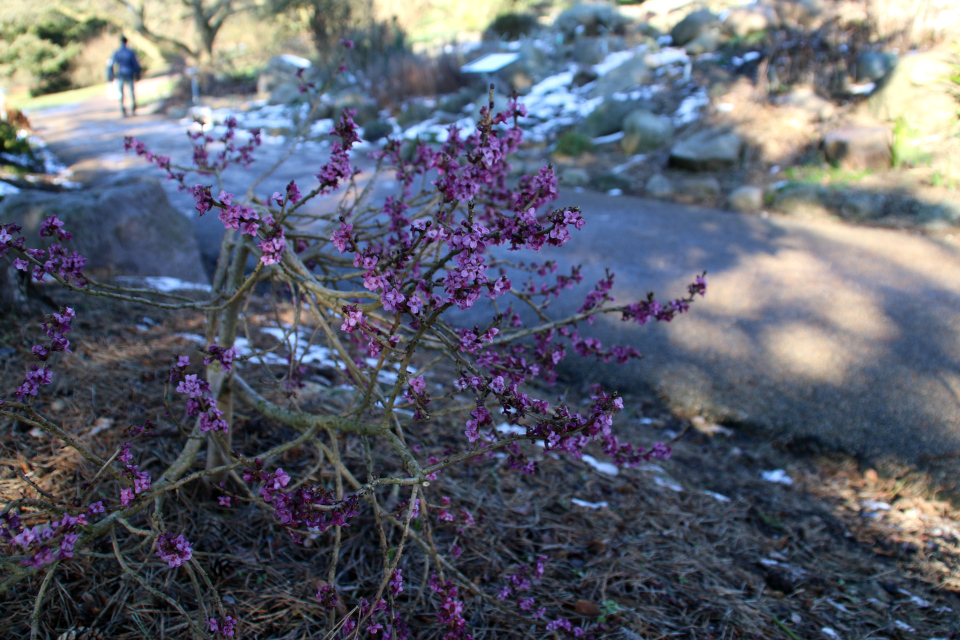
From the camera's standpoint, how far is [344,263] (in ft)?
6.97

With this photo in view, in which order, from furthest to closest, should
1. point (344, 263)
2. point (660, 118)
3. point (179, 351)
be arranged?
point (660, 118) → point (179, 351) → point (344, 263)

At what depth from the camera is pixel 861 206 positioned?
6.53 m

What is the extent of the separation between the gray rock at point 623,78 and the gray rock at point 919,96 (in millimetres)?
4414

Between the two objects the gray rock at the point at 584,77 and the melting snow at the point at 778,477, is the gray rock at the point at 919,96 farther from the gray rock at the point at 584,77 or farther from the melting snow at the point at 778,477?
the melting snow at the point at 778,477

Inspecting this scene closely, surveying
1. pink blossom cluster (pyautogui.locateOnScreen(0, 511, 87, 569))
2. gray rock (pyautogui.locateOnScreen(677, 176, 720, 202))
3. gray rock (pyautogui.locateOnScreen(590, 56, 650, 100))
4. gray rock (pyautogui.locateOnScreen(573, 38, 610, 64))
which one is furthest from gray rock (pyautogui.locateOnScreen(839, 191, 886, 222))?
gray rock (pyautogui.locateOnScreen(573, 38, 610, 64))

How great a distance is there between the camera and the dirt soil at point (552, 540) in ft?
5.95

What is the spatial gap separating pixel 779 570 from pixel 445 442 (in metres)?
1.47

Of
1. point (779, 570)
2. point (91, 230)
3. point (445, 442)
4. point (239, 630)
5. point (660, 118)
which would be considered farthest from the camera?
point (660, 118)

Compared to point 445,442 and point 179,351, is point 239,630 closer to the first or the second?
point 445,442

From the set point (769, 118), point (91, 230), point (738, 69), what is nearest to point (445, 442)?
point (91, 230)

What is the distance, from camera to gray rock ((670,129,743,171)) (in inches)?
319

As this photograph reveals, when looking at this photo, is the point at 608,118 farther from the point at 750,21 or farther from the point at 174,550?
the point at 174,550

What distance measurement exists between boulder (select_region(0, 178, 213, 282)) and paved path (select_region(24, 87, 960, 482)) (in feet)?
5.09

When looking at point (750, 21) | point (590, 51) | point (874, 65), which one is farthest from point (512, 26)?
point (874, 65)
